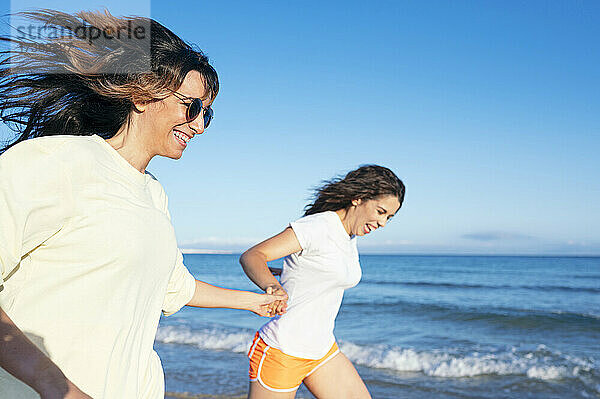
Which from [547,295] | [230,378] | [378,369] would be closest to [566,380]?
[378,369]

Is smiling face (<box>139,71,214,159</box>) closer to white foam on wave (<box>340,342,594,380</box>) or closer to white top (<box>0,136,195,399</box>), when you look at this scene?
white top (<box>0,136,195,399</box>)

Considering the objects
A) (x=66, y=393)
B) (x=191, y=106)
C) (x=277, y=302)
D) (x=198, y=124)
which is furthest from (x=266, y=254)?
(x=66, y=393)

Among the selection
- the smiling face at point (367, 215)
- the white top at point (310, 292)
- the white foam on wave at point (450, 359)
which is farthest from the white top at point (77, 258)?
the white foam on wave at point (450, 359)

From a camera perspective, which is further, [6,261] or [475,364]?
[475,364]

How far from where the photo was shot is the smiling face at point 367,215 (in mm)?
3938

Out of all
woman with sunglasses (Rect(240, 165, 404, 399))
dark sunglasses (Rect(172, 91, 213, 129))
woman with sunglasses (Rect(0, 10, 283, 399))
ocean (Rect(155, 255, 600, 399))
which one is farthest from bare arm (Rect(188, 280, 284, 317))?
ocean (Rect(155, 255, 600, 399))

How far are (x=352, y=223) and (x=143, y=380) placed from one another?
2.28 m

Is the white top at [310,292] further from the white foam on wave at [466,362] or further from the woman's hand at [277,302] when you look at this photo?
the white foam on wave at [466,362]

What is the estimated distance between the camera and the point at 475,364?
899 centimetres

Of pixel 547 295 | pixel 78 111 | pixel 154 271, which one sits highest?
pixel 78 111

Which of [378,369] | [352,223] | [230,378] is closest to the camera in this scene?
[352,223]

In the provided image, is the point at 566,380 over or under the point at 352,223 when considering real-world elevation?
under

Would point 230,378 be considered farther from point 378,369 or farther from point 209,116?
point 209,116

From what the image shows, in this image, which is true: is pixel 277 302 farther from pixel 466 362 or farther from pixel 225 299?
pixel 466 362
